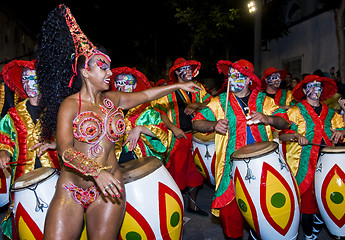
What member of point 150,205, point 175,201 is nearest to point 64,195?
point 150,205

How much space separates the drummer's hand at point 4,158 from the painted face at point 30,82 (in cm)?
62

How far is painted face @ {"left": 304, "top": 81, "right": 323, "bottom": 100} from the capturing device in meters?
4.18

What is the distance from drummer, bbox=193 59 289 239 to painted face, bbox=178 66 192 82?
1.37 meters

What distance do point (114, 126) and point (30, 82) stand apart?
1500 millimetres

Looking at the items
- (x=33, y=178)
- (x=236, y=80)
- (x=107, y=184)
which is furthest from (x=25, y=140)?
(x=236, y=80)

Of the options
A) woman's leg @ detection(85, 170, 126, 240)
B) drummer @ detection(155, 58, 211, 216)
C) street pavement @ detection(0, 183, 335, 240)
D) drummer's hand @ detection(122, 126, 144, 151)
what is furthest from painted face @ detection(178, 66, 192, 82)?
woman's leg @ detection(85, 170, 126, 240)

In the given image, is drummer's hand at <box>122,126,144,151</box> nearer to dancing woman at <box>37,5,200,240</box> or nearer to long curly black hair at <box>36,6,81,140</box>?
dancing woman at <box>37,5,200,240</box>

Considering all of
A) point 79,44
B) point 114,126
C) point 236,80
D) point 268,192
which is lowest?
point 268,192

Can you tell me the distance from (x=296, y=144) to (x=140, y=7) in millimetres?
13360

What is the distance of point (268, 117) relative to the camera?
3.33 m

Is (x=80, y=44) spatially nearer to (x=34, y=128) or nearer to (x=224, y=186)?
(x=34, y=128)

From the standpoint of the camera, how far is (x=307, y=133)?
4.07 metres

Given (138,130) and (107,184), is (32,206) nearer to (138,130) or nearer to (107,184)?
(107,184)

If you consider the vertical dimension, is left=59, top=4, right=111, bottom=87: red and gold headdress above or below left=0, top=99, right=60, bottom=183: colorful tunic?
above
